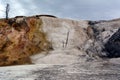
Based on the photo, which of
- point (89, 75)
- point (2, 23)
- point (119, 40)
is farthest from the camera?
point (2, 23)

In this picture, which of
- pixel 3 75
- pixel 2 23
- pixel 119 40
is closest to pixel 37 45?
pixel 2 23

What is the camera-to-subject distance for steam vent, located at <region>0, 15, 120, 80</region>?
31.3 m

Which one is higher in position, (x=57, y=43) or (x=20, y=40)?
(x=20, y=40)

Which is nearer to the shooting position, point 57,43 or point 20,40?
point 20,40

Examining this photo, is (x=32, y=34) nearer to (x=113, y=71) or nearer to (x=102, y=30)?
(x=102, y=30)

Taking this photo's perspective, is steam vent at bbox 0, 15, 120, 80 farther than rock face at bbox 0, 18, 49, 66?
No

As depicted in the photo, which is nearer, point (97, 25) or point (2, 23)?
point (2, 23)

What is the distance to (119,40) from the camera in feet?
116

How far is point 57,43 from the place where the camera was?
36.6m

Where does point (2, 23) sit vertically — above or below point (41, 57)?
above

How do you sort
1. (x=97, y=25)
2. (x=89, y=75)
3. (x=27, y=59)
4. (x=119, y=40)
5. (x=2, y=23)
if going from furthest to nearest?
(x=97, y=25) → (x=2, y=23) → (x=119, y=40) → (x=27, y=59) → (x=89, y=75)

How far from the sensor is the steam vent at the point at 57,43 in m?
31.3

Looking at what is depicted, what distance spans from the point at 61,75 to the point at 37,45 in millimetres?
13692

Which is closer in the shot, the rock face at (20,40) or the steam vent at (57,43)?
the steam vent at (57,43)
